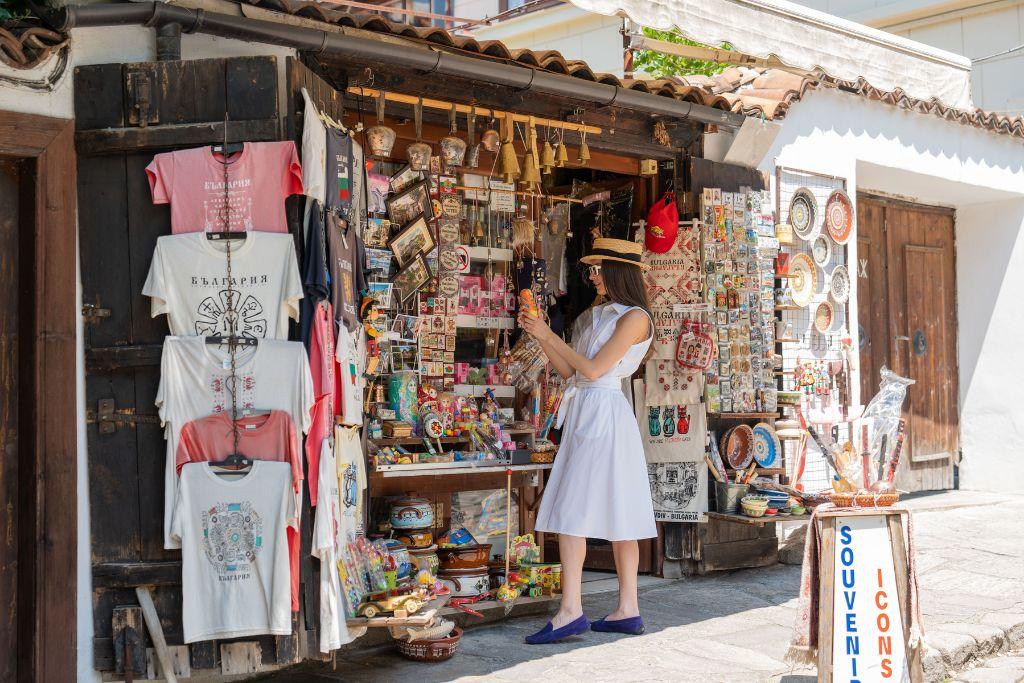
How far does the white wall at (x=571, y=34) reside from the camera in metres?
12.7

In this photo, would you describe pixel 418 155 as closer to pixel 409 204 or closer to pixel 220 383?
pixel 409 204

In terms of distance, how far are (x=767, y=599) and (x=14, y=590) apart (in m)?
4.09

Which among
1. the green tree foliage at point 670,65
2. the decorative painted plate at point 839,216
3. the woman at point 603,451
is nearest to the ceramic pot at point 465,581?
the woman at point 603,451

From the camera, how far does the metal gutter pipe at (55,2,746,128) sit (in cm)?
445

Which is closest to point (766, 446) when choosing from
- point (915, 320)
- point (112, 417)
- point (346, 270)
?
point (346, 270)

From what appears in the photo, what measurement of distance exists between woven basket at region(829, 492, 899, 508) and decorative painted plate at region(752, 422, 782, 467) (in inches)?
98.1

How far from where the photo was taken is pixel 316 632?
445 centimetres

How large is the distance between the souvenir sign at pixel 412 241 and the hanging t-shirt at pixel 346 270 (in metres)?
0.86

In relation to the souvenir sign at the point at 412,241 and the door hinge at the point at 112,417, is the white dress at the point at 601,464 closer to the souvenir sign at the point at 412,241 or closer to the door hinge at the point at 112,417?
the souvenir sign at the point at 412,241

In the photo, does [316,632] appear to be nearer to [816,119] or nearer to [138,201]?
[138,201]

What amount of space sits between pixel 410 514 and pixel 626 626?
1.23 m

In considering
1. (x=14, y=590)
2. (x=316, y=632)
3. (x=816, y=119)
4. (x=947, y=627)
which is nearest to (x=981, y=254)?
(x=816, y=119)

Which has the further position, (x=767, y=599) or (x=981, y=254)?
(x=981, y=254)

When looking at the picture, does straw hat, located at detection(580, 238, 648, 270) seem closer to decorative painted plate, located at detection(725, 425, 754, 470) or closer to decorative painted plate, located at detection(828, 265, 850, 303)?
decorative painted plate, located at detection(725, 425, 754, 470)
